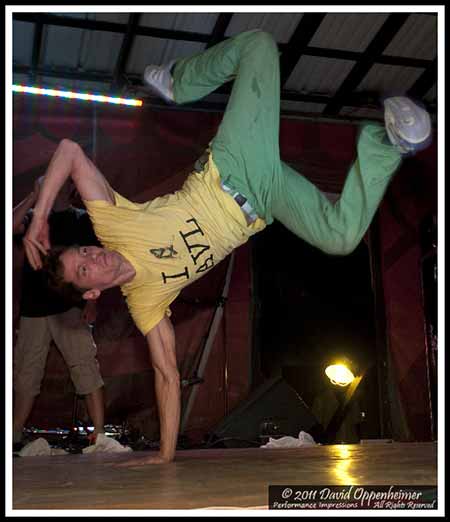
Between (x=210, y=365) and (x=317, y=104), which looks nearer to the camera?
(x=210, y=365)

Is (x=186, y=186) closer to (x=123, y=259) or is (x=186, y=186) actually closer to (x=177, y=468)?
(x=123, y=259)

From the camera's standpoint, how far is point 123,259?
8.04ft

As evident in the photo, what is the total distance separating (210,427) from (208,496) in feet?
11.5

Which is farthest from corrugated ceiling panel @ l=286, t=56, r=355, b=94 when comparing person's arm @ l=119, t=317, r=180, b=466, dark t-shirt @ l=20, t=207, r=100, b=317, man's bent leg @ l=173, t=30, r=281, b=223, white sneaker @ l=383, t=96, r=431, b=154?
person's arm @ l=119, t=317, r=180, b=466

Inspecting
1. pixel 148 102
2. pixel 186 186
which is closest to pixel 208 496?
pixel 186 186

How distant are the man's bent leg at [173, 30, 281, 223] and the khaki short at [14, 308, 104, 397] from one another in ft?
5.92

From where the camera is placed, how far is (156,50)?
4.82 metres

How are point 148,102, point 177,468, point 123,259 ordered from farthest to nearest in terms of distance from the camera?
point 148,102, point 123,259, point 177,468

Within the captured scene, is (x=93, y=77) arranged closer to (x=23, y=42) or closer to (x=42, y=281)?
(x=23, y=42)

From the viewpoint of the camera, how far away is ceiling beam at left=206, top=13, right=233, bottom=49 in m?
4.51

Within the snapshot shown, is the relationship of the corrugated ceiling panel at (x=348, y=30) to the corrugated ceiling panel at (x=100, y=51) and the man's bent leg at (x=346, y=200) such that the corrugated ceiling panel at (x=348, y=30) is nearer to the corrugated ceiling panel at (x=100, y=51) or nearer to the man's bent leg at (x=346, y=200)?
the corrugated ceiling panel at (x=100, y=51)

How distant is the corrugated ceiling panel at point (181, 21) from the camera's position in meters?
4.49

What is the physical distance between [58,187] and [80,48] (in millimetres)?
2883

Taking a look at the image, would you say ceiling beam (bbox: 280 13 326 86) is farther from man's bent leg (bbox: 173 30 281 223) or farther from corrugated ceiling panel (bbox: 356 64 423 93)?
man's bent leg (bbox: 173 30 281 223)
